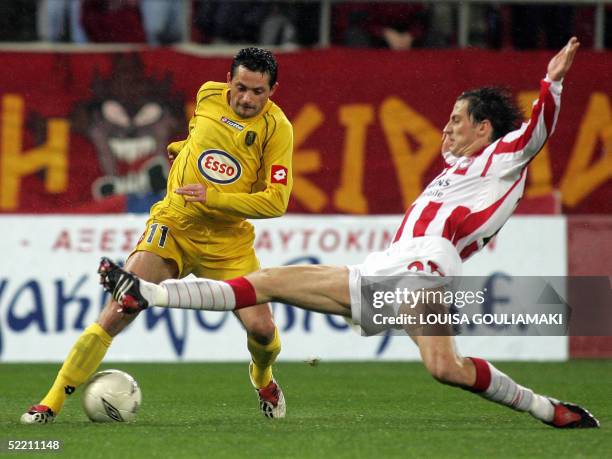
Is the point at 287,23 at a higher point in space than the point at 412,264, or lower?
higher

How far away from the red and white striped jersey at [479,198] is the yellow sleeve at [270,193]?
75cm

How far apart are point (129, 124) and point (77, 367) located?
635cm

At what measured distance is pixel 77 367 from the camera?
6535 mm

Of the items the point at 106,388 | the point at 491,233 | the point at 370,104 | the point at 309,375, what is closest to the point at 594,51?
the point at 370,104

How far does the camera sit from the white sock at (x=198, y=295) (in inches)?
233

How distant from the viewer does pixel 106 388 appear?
6.53 metres

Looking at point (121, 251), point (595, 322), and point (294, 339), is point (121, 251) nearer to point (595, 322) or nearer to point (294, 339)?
point (294, 339)

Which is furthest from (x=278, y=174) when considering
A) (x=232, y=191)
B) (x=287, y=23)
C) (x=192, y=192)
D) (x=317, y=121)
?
(x=287, y=23)

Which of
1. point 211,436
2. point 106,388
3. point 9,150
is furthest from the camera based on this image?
point 9,150

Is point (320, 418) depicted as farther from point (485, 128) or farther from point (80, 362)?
point (485, 128)

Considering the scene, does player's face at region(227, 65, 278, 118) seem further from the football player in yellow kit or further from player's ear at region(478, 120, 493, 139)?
player's ear at region(478, 120, 493, 139)

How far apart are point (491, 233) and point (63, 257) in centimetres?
523

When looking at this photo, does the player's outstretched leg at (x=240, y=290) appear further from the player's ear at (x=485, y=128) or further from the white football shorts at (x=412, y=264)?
the player's ear at (x=485, y=128)

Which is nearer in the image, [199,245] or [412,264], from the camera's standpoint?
[412,264]
